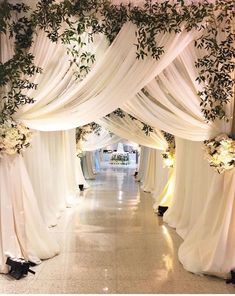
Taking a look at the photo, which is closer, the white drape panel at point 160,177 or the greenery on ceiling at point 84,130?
the white drape panel at point 160,177

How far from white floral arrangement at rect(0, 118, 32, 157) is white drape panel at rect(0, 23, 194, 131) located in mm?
109

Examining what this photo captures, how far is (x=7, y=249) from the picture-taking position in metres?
3.71

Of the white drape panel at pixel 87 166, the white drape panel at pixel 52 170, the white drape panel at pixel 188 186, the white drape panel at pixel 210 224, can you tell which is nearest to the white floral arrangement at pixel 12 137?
the white drape panel at pixel 52 170

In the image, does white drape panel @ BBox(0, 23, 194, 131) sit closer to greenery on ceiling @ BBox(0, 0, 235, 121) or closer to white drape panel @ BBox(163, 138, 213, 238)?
greenery on ceiling @ BBox(0, 0, 235, 121)

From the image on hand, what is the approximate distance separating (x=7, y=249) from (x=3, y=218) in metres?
0.30

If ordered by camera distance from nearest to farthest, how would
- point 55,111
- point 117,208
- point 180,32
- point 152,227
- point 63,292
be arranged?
point 63,292 → point 180,32 → point 55,111 → point 152,227 → point 117,208

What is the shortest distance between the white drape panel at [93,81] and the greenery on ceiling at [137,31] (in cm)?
8

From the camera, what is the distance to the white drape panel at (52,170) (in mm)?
5309

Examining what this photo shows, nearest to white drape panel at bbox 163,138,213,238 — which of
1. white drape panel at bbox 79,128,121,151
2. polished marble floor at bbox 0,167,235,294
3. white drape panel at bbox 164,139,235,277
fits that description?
white drape panel at bbox 164,139,235,277

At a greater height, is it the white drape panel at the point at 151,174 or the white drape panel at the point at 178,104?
the white drape panel at the point at 178,104

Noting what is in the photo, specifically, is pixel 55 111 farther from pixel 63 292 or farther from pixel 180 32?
pixel 63 292

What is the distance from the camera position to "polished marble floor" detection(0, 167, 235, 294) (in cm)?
347

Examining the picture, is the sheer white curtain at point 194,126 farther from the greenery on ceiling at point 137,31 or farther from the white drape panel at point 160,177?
the white drape panel at point 160,177

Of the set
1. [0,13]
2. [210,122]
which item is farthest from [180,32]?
[0,13]
